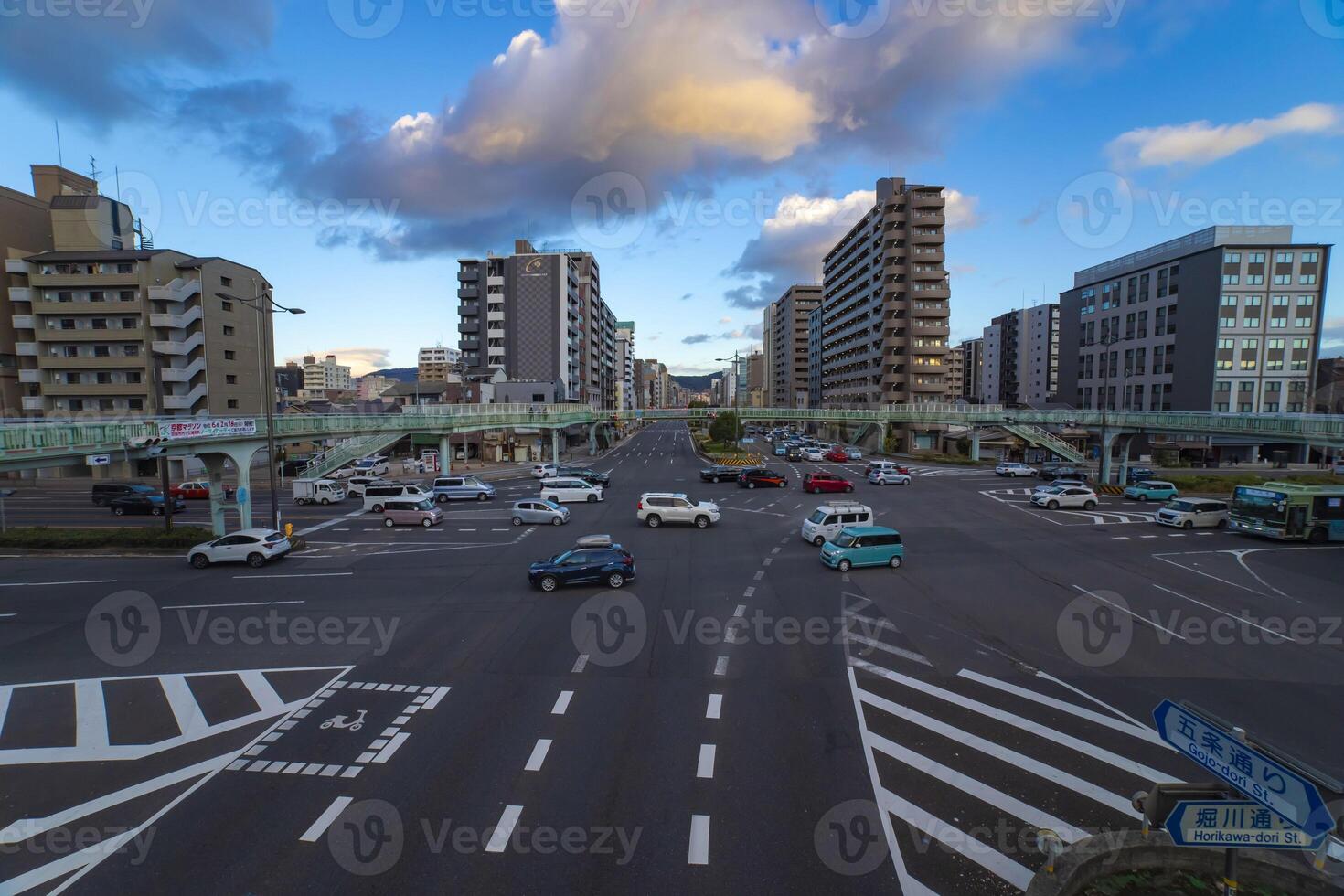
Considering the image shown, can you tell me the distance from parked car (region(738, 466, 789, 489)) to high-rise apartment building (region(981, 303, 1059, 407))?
270ft

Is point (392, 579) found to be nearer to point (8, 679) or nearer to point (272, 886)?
point (8, 679)

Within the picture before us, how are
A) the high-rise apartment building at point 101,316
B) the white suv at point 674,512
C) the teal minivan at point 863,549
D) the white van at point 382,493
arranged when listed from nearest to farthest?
the teal minivan at point 863,549, the white suv at point 674,512, the white van at point 382,493, the high-rise apartment building at point 101,316

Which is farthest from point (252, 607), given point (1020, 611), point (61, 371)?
point (61, 371)

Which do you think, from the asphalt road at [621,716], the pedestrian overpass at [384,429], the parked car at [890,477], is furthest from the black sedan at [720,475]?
the asphalt road at [621,716]

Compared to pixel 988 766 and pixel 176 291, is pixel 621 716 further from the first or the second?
pixel 176 291

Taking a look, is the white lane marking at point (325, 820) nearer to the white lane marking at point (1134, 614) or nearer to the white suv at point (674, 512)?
the white lane marking at point (1134, 614)

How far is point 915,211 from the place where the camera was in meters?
77.4

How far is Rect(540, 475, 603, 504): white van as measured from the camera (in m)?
36.4

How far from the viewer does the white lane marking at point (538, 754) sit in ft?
29.4

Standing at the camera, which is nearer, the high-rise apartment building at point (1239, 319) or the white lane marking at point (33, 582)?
the white lane marking at point (33, 582)

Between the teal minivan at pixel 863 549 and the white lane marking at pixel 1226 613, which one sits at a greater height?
the teal minivan at pixel 863 549

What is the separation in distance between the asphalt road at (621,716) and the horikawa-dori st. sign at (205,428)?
5351mm

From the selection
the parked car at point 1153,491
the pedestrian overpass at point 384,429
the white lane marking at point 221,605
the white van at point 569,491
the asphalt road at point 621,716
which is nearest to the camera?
the asphalt road at point 621,716

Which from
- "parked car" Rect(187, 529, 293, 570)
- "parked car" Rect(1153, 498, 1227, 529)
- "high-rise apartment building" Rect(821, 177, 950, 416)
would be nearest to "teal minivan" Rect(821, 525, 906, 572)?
"parked car" Rect(1153, 498, 1227, 529)
